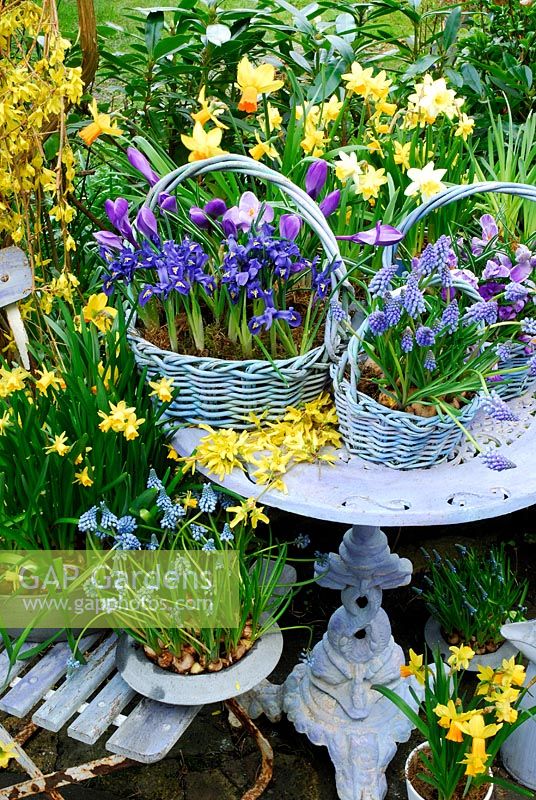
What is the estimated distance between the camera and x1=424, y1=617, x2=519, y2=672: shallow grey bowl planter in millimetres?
2268

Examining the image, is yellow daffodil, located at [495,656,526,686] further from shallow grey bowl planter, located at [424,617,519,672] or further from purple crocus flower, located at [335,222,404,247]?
purple crocus flower, located at [335,222,404,247]

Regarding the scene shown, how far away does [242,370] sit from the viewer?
5.21ft

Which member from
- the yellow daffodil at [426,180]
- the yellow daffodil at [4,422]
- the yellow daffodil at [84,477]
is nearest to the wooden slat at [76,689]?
the yellow daffodil at [84,477]

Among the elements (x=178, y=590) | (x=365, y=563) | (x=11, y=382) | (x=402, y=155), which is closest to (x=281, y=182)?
(x=402, y=155)

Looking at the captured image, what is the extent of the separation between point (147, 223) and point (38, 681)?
934mm

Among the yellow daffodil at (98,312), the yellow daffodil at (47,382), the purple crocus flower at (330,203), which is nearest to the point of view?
the purple crocus flower at (330,203)

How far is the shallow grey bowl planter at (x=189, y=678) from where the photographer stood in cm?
163

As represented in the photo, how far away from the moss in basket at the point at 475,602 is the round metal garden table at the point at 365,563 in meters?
0.20

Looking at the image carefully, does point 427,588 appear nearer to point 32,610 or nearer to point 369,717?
point 369,717

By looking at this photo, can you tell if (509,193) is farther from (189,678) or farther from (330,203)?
(189,678)

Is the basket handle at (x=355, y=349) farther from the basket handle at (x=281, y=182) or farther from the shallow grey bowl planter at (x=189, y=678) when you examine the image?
the shallow grey bowl planter at (x=189, y=678)

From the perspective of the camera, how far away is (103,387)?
5.59 ft

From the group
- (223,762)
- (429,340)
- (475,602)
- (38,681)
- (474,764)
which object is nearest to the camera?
(429,340)

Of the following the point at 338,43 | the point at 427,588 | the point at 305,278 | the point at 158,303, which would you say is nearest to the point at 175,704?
the point at 158,303
